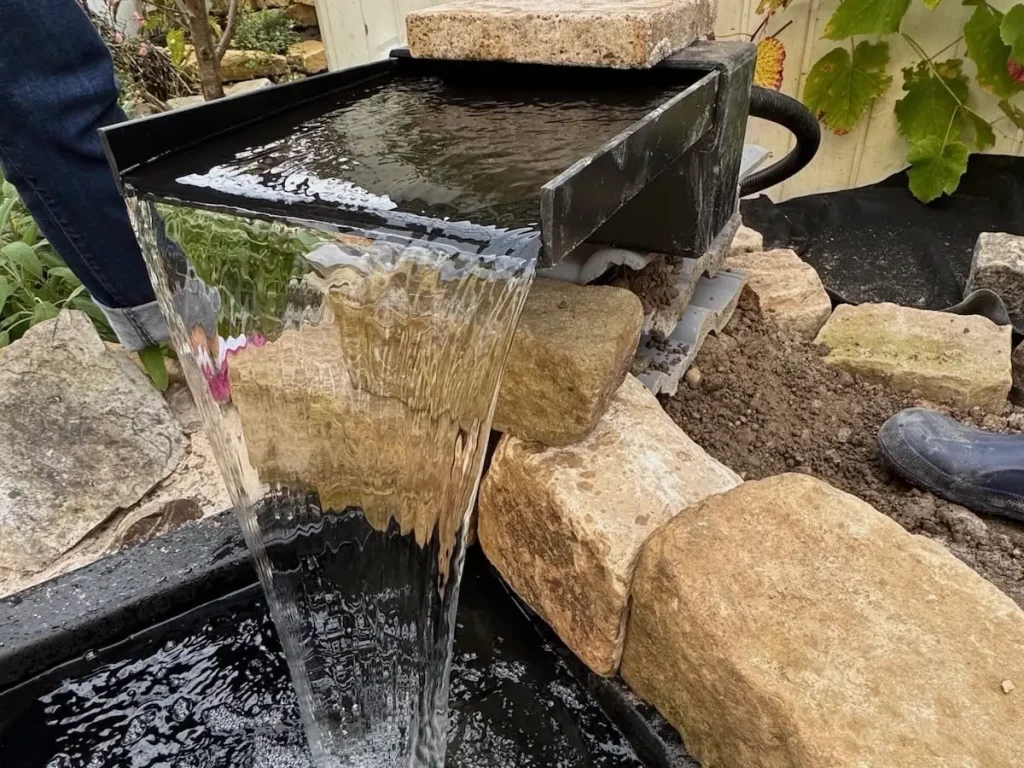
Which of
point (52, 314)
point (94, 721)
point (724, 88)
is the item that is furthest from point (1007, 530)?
point (52, 314)

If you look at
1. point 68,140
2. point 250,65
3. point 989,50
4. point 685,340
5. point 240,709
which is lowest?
point 240,709

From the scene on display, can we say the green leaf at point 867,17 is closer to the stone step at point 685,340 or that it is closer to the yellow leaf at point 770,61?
the yellow leaf at point 770,61

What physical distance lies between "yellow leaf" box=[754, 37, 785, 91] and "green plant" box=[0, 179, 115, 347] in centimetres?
264

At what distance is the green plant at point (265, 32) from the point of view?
5.66 metres

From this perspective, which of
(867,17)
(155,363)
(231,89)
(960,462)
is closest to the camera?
(960,462)

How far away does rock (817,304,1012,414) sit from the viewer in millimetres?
1956

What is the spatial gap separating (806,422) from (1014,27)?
186 cm

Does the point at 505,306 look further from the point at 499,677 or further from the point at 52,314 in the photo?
the point at 52,314

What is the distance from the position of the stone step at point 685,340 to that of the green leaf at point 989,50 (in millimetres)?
1724

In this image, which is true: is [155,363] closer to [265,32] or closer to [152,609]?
[152,609]

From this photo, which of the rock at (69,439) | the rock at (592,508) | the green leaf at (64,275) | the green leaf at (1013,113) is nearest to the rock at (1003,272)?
the green leaf at (1013,113)

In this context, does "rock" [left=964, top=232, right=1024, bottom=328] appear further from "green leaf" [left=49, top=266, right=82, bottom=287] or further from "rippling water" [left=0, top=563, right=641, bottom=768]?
"green leaf" [left=49, top=266, right=82, bottom=287]

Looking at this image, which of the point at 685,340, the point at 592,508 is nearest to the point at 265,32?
the point at 685,340

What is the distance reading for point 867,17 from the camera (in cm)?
292
